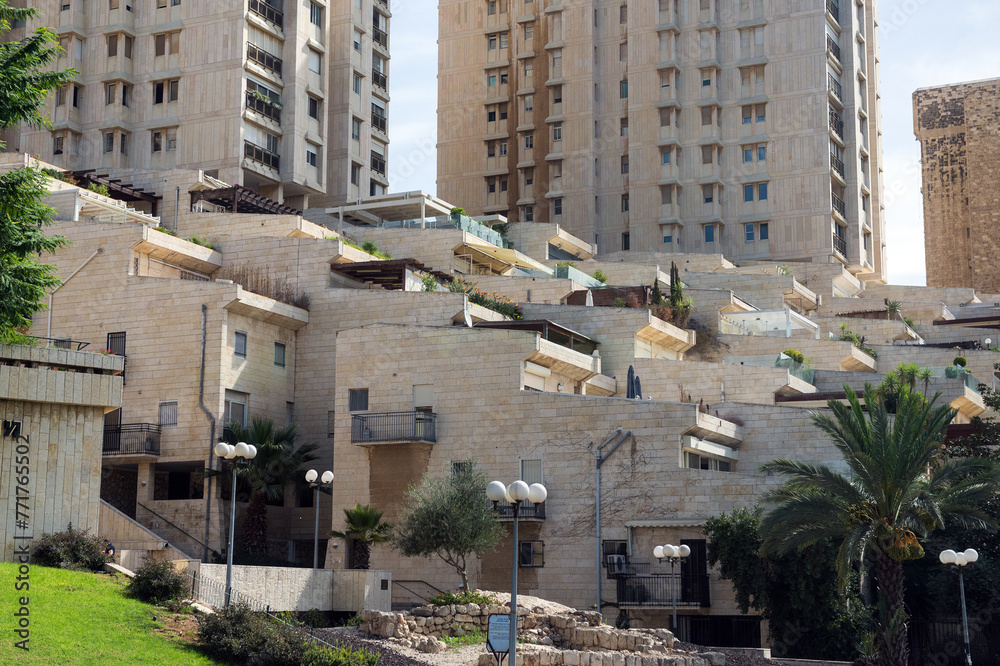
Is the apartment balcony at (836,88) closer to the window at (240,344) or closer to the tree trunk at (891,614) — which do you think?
the window at (240,344)

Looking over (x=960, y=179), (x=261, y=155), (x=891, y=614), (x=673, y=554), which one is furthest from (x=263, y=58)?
(x=960, y=179)

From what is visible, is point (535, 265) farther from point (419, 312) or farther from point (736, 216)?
point (736, 216)

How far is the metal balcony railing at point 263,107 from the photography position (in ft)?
233

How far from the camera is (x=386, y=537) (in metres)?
37.1

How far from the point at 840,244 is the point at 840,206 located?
3.09 meters

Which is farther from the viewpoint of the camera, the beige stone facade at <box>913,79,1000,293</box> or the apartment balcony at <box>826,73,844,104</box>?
the beige stone facade at <box>913,79,1000,293</box>

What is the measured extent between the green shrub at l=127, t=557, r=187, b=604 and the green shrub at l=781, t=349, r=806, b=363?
30.9 m

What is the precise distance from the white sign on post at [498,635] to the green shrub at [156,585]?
739 centimetres

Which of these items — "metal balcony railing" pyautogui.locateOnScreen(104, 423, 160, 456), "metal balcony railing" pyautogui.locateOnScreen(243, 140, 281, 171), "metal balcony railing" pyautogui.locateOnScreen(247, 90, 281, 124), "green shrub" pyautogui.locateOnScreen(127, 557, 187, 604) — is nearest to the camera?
"green shrub" pyautogui.locateOnScreen(127, 557, 187, 604)

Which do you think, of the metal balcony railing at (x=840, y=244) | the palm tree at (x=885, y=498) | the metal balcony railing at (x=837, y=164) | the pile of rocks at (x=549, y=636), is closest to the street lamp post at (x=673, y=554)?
the palm tree at (x=885, y=498)

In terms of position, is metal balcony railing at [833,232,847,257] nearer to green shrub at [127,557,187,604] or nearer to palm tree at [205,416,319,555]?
palm tree at [205,416,319,555]

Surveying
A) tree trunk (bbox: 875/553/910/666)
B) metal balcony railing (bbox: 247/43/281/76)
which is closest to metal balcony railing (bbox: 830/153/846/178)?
metal balcony railing (bbox: 247/43/281/76)

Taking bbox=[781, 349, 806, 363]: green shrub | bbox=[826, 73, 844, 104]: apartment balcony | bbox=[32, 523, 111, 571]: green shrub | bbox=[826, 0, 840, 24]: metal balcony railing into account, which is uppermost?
bbox=[826, 0, 840, 24]: metal balcony railing

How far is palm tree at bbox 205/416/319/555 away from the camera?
41.4 m
